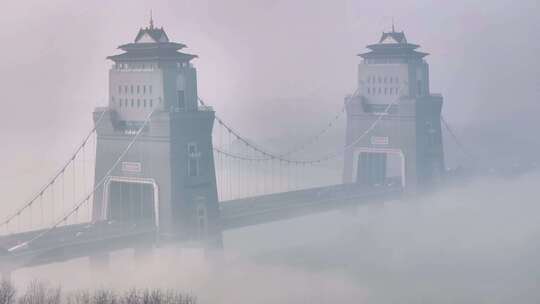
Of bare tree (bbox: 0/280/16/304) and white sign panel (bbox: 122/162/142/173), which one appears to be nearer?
bare tree (bbox: 0/280/16/304)

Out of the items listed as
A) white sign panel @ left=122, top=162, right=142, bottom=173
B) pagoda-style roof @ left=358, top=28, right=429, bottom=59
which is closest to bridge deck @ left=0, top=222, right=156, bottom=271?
white sign panel @ left=122, top=162, right=142, bottom=173

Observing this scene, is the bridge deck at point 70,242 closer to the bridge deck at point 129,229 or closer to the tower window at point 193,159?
the bridge deck at point 129,229

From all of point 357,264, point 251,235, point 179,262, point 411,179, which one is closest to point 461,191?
point 411,179

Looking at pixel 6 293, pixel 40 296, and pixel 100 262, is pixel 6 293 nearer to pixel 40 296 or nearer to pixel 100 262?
pixel 40 296

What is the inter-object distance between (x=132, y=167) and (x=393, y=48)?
15.7 meters

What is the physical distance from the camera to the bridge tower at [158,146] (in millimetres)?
36438

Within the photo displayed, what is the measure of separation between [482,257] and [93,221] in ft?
44.2

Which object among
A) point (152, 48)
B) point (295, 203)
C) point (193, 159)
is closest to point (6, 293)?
point (193, 159)

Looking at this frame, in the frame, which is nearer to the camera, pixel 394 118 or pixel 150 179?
pixel 150 179

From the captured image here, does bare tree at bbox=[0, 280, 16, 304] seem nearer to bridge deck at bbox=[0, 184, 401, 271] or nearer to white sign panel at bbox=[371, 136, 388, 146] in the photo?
bridge deck at bbox=[0, 184, 401, 271]

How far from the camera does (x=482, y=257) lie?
40.6 m

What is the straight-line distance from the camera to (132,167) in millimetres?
37094

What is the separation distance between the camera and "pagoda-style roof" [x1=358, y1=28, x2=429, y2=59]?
48.6 m

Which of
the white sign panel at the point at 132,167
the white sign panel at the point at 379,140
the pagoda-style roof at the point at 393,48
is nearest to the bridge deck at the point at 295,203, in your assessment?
the white sign panel at the point at 379,140
